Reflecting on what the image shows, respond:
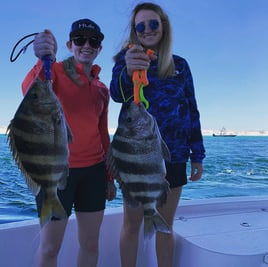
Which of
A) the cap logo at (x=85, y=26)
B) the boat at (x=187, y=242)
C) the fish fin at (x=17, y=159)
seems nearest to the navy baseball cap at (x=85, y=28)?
the cap logo at (x=85, y=26)

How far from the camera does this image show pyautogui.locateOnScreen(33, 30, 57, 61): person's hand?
154 centimetres

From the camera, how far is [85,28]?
2154 millimetres

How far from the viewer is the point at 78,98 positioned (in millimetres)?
2104

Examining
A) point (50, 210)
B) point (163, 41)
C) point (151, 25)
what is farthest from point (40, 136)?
point (163, 41)

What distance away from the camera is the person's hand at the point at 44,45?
154cm

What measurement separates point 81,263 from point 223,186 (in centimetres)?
1036

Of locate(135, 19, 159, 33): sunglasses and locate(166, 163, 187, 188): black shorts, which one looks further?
locate(166, 163, 187, 188): black shorts

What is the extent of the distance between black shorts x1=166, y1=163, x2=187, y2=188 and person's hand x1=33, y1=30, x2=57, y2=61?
3.45 ft

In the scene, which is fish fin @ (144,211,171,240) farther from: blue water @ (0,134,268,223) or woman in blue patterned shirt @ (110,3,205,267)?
blue water @ (0,134,268,223)

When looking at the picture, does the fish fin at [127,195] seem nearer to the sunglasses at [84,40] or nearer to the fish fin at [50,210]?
the fish fin at [50,210]

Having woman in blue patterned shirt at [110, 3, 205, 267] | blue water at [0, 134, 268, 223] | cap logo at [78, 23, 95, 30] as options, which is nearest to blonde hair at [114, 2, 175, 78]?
woman in blue patterned shirt at [110, 3, 205, 267]

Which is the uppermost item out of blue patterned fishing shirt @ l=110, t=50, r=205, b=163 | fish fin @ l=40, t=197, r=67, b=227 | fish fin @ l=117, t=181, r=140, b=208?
blue patterned fishing shirt @ l=110, t=50, r=205, b=163

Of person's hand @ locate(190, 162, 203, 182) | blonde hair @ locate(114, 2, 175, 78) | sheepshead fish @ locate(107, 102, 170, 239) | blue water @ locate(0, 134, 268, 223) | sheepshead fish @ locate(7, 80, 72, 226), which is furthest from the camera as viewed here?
blue water @ locate(0, 134, 268, 223)

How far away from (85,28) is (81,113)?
0.54 metres
